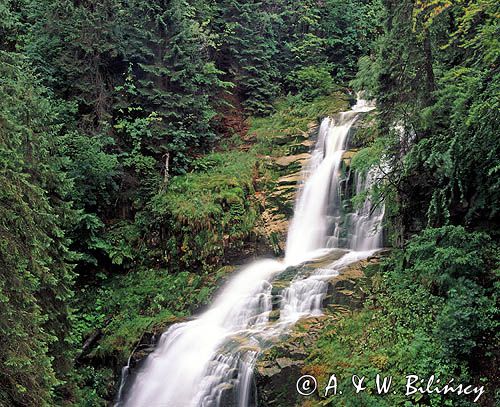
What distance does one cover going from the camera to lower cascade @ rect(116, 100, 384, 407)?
8.35 metres

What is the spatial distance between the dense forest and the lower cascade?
74 cm

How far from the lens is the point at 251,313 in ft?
33.0

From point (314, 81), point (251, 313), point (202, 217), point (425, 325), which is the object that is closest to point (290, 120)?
A: point (314, 81)

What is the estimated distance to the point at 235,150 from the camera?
16906 millimetres

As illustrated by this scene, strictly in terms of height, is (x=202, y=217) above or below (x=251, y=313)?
above

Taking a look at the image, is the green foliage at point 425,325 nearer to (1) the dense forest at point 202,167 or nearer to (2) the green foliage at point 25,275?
(1) the dense forest at point 202,167

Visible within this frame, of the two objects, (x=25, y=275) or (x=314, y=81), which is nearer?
(x=25, y=275)

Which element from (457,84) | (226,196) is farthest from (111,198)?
(457,84)

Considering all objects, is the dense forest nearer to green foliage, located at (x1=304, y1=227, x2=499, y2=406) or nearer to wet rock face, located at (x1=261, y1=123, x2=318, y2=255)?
green foliage, located at (x1=304, y1=227, x2=499, y2=406)

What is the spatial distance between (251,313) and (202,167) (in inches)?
265


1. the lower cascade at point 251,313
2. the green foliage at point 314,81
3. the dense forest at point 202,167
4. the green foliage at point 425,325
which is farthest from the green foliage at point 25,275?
the green foliage at point 314,81

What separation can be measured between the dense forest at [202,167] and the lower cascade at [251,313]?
2.43ft

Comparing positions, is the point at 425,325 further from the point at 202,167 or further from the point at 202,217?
the point at 202,167

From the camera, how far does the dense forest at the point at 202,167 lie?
6430mm
